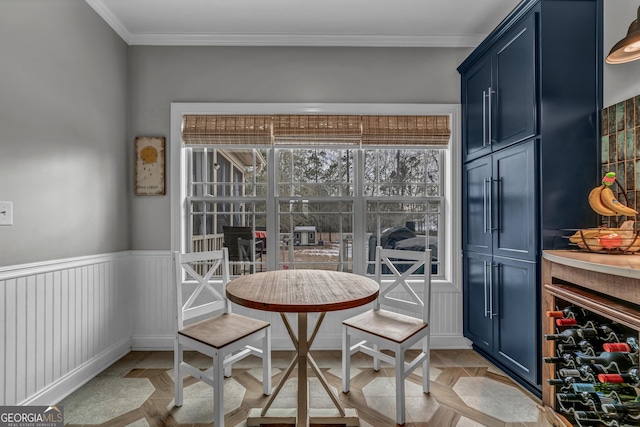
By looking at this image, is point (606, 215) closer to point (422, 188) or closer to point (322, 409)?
point (422, 188)

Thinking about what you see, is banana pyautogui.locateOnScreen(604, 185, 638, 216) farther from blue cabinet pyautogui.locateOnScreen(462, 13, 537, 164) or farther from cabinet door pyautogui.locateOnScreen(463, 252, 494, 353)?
cabinet door pyautogui.locateOnScreen(463, 252, 494, 353)

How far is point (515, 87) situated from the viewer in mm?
2119

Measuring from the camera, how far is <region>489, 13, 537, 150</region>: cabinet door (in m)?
1.96

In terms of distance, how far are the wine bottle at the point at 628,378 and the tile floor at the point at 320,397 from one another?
90cm

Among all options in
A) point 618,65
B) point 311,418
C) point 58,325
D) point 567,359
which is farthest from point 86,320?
point 618,65

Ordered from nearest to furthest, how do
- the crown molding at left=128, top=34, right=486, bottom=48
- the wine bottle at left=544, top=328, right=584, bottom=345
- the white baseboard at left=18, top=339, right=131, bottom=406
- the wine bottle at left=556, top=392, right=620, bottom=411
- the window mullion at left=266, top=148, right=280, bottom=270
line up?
1. the wine bottle at left=556, top=392, right=620, bottom=411
2. the wine bottle at left=544, top=328, right=584, bottom=345
3. the white baseboard at left=18, top=339, right=131, bottom=406
4. the crown molding at left=128, top=34, right=486, bottom=48
5. the window mullion at left=266, top=148, right=280, bottom=270

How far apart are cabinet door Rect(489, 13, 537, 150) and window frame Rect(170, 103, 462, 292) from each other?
1.63 feet

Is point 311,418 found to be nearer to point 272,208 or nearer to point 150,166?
point 272,208

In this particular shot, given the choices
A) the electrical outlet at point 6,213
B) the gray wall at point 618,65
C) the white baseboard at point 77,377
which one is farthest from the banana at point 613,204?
the white baseboard at point 77,377

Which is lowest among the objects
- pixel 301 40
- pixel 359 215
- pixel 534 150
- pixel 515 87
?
pixel 359 215

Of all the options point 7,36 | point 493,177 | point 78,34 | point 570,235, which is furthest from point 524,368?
point 78,34

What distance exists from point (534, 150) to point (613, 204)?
0.49m

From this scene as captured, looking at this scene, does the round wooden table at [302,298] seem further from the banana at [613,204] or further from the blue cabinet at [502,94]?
the blue cabinet at [502,94]

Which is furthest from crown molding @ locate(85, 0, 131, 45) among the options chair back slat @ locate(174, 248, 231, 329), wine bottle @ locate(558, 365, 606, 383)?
wine bottle @ locate(558, 365, 606, 383)
